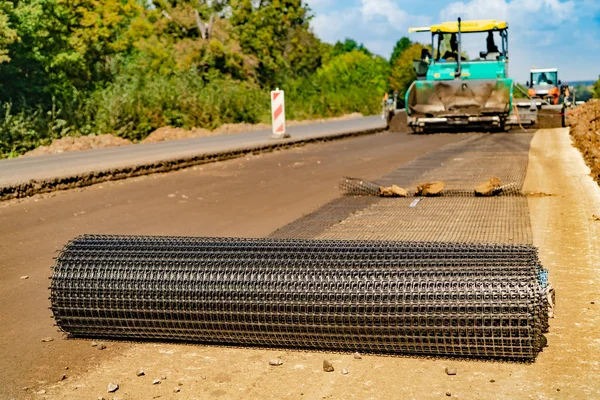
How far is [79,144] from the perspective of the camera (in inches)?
821

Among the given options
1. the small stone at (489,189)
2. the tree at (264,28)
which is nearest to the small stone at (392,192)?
the small stone at (489,189)

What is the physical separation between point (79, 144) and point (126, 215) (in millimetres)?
11611

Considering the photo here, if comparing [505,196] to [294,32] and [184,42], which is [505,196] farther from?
[294,32]

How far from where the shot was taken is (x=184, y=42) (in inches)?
1711

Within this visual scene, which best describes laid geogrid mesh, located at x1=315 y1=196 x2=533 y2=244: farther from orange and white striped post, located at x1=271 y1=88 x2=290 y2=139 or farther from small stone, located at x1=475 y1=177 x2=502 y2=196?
orange and white striped post, located at x1=271 y1=88 x2=290 y2=139

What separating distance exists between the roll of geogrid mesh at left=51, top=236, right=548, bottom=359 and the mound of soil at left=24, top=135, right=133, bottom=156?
15.4 meters

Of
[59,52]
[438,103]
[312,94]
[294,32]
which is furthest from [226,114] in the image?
[294,32]

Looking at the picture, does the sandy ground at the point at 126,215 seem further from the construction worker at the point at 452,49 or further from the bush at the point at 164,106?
the construction worker at the point at 452,49

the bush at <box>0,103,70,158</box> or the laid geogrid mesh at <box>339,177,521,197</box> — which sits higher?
the bush at <box>0,103,70,158</box>

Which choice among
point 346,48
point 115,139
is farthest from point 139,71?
point 346,48

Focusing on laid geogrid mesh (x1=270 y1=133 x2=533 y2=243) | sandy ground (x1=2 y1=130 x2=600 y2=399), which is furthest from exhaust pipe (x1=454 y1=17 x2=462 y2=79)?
sandy ground (x1=2 y1=130 x2=600 y2=399)

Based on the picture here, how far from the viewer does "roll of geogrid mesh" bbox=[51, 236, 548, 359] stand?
14.6ft

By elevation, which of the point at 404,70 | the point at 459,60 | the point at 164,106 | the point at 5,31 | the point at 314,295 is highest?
the point at 5,31

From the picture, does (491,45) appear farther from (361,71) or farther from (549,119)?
(361,71)
